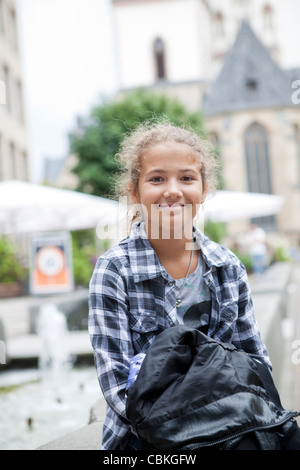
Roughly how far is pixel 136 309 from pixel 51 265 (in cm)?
908

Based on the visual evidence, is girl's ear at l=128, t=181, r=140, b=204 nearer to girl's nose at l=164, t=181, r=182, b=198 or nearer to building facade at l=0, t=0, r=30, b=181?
girl's nose at l=164, t=181, r=182, b=198

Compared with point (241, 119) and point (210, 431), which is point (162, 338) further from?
point (241, 119)

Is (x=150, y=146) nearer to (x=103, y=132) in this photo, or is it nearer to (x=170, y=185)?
(x=170, y=185)

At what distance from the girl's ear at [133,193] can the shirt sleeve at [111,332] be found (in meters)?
0.30

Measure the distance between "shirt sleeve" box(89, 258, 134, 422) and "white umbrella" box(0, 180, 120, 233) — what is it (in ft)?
24.0

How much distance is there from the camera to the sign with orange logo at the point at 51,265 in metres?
10.5

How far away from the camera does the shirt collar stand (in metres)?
1.82

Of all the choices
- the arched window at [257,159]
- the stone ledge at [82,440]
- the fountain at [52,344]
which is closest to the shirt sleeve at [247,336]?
the stone ledge at [82,440]

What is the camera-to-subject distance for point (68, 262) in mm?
10711

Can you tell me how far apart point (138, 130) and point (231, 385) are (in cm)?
103

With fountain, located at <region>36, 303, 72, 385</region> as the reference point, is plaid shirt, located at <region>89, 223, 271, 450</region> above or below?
above

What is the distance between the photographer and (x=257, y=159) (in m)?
41.9

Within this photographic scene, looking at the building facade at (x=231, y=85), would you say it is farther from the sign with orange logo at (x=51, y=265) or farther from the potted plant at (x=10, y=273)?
the sign with orange logo at (x=51, y=265)

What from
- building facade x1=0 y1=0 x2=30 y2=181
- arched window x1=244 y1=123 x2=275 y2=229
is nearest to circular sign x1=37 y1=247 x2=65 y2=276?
building facade x1=0 y1=0 x2=30 y2=181
